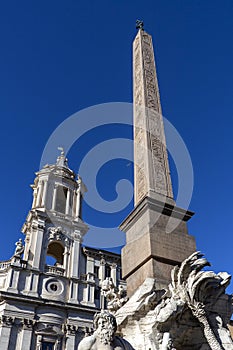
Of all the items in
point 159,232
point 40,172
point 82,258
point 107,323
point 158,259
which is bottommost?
point 107,323

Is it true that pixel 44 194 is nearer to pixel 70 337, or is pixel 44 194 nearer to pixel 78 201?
pixel 78 201

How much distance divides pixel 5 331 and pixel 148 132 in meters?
16.1

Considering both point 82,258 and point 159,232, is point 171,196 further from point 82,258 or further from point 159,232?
point 82,258

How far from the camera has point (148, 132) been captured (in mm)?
9203

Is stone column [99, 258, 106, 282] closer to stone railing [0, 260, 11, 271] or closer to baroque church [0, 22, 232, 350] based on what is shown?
baroque church [0, 22, 232, 350]

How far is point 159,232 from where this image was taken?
6.75 meters

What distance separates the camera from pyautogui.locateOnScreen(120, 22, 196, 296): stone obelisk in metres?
6.46

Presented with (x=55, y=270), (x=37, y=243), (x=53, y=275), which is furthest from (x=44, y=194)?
(x=53, y=275)

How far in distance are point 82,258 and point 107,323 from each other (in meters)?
21.7

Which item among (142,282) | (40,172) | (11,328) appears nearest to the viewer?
(142,282)

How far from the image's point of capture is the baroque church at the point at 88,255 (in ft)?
21.2

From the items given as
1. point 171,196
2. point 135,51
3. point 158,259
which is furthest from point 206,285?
point 135,51

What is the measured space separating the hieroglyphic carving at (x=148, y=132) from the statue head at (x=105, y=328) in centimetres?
384

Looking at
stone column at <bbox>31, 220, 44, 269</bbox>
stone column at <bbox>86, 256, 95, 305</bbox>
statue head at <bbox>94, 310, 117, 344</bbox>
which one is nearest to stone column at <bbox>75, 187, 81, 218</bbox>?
stone column at <bbox>31, 220, 44, 269</bbox>
